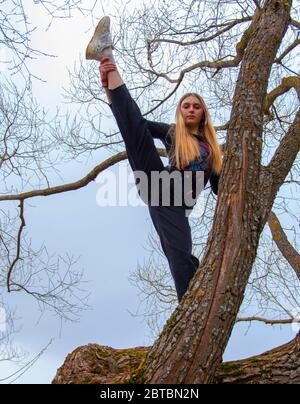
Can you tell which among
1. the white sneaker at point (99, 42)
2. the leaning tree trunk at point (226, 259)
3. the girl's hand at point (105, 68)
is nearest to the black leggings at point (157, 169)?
the girl's hand at point (105, 68)

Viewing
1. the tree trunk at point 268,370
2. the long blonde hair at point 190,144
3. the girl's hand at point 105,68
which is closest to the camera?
the tree trunk at point 268,370

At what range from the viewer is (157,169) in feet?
9.71

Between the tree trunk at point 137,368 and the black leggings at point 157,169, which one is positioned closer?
the tree trunk at point 137,368

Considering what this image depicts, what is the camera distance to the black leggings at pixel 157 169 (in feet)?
9.30

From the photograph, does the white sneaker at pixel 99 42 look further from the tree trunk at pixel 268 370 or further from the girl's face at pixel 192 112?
the tree trunk at pixel 268 370

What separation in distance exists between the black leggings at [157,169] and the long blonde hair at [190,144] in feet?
0.41

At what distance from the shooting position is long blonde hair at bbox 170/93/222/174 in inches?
119

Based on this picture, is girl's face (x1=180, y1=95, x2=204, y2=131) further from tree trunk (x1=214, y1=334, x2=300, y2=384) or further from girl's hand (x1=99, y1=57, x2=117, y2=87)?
tree trunk (x1=214, y1=334, x2=300, y2=384)

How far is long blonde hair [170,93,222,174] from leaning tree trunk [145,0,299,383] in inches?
17.9

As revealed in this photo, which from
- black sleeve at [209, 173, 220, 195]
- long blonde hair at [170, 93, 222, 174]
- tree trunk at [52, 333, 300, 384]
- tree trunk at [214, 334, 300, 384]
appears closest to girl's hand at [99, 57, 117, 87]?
long blonde hair at [170, 93, 222, 174]

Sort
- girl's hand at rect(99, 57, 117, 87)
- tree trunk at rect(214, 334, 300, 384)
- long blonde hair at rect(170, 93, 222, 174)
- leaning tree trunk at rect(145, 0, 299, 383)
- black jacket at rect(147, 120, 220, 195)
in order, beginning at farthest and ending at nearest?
1. black jacket at rect(147, 120, 220, 195)
2. long blonde hair at rect(170, 93, 222, 174)
3. girl's hand at rect(99, 57, 117, 87)
4. tree trunk at rect(214, 334, 300, 384)
5. leaning tree trunk at rect(145, 0, 299, 383)
